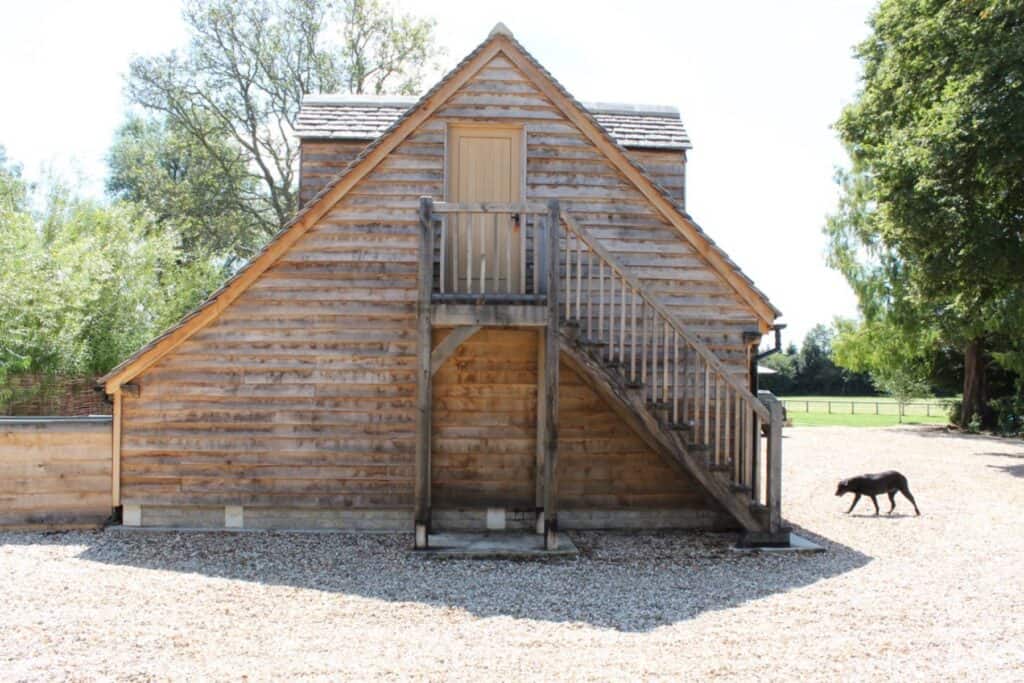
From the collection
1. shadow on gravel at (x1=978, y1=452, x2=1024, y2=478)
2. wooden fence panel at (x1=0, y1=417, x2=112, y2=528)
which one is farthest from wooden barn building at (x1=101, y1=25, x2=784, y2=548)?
shadow on gravel at (x1=978, y1=452, x2=1024, y2=478)

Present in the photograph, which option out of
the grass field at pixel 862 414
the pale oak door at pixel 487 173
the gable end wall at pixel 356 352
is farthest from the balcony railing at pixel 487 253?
the grass field at pixel 862 414

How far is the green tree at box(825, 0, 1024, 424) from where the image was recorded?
18562mm

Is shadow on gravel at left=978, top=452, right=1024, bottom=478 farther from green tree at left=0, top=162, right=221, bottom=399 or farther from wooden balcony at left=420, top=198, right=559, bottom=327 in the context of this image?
green tree at left=0, top=162, right=221, bottom=399

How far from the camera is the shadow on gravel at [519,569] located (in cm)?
773

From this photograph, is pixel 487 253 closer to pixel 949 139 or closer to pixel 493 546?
pixel 493 546

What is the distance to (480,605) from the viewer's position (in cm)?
769

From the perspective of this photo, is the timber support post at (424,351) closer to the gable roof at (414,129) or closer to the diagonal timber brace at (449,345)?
the diagonal timber brace at (449,345)

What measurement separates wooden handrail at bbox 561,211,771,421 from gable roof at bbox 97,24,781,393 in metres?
1.79

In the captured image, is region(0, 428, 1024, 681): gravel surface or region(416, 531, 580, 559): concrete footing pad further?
region(416, 531, 580, 559): concrete footing pad

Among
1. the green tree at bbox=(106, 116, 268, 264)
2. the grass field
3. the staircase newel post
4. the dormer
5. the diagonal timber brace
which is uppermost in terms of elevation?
the green tree at bbox=(106, 116, 268, 264)

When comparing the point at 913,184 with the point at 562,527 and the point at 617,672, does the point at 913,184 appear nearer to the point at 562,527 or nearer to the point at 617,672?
the point at 562,527

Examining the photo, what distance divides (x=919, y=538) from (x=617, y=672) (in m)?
7.22

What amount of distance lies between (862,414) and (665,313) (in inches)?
1720

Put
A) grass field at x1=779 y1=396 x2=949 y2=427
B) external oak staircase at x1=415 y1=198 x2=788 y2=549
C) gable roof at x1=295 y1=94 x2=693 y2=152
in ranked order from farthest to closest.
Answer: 1. grass field at x1=779 y1=396 x2=949 y2=427
2. gable roof at x1=295 y1=94 x2=693 y2=152
3. external oak staircase at x1=415 y1=198 x2=788 y2=549
